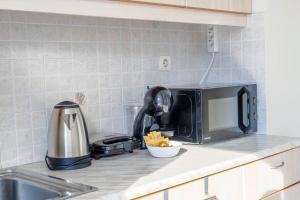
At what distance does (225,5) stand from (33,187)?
4.11ft

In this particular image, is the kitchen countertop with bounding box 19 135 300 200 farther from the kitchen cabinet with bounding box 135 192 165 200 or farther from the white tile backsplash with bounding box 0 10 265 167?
the white tile backsplash with bounding box 0 10 265 167

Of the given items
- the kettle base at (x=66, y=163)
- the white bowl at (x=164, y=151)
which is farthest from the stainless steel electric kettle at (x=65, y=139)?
the white bowl at (x=164, y=151)

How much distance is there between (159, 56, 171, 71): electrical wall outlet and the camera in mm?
2252

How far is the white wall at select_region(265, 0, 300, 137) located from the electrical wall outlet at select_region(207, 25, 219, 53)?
320 mm

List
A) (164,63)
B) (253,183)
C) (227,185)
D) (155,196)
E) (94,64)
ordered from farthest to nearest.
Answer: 1. (164,63)
2. (94,64)
3. (253,183)
4. (227,185)
5. (155,196)

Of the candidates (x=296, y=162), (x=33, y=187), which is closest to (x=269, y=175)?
(x=296, y=162)

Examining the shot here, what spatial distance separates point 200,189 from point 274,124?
85 cm

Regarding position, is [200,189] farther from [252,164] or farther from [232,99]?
[232,99]

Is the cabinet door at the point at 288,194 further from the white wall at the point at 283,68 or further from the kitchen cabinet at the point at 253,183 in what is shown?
the white wall at the point at 283,68

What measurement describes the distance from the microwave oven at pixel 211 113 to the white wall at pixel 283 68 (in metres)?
0.11

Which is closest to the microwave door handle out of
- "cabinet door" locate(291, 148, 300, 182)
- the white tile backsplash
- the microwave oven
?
the microwave oven

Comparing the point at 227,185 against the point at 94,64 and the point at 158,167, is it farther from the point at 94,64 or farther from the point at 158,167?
the point at 94,64

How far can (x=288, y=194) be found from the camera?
6.45ft

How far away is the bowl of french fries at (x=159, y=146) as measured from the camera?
5.64 feet
